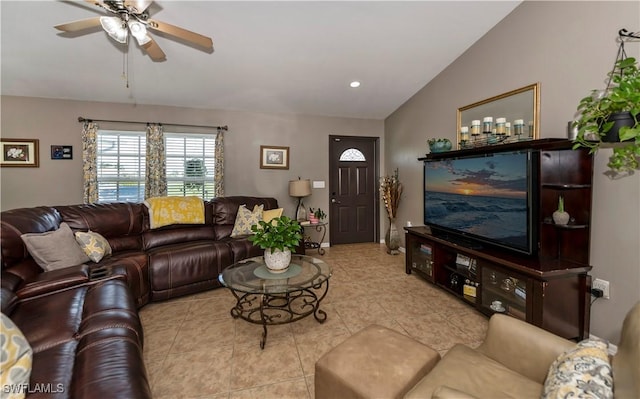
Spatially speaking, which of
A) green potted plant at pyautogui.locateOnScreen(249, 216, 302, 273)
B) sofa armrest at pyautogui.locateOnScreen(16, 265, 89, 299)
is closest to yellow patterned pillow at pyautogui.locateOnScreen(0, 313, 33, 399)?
sofa armrest at pyautogui.locateOnScreen(16, 265, 89, 299)

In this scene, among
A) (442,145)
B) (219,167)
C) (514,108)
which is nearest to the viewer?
(514,108)

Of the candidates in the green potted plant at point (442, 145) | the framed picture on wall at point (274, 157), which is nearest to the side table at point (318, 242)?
the framed picture on wall at point (274, 157)

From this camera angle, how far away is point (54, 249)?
243 cm

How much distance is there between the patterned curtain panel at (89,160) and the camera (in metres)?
4.11

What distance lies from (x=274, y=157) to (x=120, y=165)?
7.77ft

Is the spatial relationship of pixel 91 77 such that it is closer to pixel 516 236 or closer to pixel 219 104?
pixel 219 104

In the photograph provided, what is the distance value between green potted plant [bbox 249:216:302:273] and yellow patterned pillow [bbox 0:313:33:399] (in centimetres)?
145

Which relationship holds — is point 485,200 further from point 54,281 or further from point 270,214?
point 54,281

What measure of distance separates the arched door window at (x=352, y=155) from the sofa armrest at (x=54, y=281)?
425 cm

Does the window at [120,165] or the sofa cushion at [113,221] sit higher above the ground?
the window at [120,165]

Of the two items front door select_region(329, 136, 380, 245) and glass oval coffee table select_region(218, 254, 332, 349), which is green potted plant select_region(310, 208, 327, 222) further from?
glass oval coffee table select_region(218, 254, 332, 349)

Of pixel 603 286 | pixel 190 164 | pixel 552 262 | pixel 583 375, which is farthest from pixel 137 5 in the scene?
pixel 603 286

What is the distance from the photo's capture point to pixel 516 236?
96.2 inches

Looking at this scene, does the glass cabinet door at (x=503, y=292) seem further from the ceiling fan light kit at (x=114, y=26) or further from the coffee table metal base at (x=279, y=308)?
the ceiling fan light kit at (x=114, y=26)
